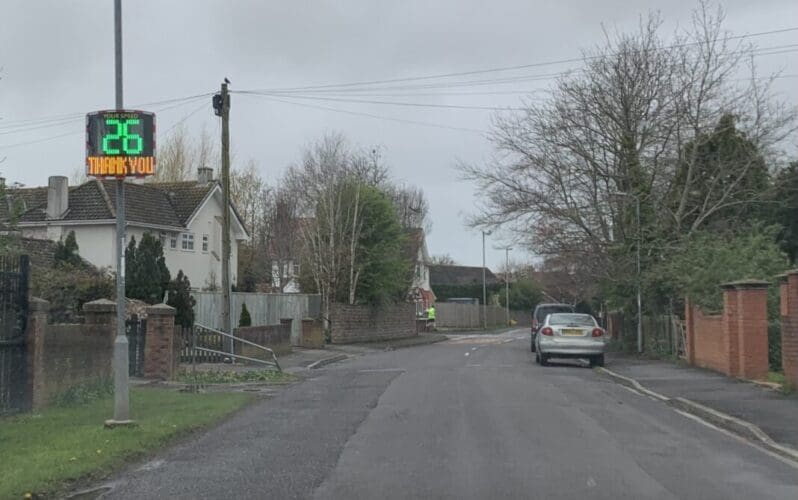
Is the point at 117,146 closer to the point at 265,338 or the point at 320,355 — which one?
the point at 265,338

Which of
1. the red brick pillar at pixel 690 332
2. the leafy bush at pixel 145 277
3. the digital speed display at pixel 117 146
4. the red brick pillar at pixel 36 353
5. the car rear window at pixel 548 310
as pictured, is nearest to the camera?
the digital speed display at pixel 117 146

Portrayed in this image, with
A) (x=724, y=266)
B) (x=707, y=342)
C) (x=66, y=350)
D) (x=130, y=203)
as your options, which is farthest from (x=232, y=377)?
(x=130, y=203)

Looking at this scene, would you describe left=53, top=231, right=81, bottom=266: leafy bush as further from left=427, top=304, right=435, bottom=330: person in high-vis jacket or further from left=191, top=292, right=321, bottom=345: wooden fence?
left=427, top=304, right=435, bottom=330: person in high-vis jacket

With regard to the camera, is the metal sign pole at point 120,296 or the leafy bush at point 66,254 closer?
the metal sign pole at point 120,296

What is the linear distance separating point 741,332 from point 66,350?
44.7ft

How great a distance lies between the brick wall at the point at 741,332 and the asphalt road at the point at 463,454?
3558 mm

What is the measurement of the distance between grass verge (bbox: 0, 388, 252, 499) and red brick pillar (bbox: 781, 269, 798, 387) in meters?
9.78

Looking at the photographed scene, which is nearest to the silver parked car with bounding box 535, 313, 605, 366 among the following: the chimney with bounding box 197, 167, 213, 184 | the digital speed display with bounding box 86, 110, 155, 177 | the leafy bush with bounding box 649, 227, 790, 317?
the leafy bush with bounding box 649, 227, 790, 317

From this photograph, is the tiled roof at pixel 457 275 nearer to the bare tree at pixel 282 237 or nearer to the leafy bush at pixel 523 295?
the leafy bush at pixel 523 295

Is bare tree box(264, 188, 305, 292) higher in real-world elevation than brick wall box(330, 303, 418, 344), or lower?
higher

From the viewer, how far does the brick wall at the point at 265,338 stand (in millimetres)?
27469

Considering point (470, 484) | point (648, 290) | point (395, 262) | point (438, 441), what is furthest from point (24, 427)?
point (395, 262)

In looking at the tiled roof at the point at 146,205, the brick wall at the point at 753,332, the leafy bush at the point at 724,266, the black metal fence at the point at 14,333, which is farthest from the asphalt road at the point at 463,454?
the tiled roof at the point at 146,205

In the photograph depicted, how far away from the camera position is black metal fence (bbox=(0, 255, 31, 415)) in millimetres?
12930
